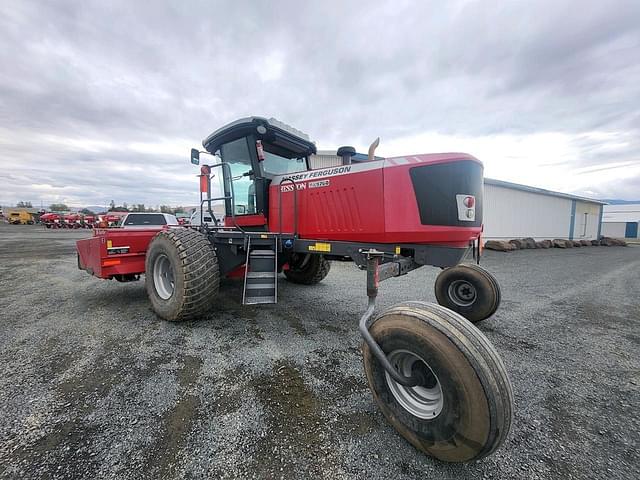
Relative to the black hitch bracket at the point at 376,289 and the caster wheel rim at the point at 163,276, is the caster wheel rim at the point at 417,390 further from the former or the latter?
the caster wheel rim at the point at 163,276

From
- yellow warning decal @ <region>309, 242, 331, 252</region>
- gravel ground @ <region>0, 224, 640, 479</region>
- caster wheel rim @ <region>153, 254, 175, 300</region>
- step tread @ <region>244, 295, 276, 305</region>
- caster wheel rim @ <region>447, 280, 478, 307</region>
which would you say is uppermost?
yellow warning decal @ <region>309, 242, 331, 252</region>

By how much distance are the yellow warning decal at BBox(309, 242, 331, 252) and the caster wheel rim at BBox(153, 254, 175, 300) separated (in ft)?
6.86

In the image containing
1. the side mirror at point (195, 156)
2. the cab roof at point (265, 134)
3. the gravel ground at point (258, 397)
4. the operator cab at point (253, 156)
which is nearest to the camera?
the gravel ground at point (258, 397)

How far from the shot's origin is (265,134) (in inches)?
157

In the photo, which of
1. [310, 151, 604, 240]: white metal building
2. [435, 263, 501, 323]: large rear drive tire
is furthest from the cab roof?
[310, 151, 604, 240]: white metal building

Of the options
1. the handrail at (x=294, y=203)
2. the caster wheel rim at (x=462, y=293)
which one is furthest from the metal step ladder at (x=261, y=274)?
the caster wheel rim at (x=462, y=293)

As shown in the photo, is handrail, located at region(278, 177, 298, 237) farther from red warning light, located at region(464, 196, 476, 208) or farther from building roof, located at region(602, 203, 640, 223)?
→ building roof, located at region(602, 203, 640, 223)

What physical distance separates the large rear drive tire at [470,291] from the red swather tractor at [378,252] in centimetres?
1

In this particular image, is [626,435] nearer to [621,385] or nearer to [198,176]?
[621,385]

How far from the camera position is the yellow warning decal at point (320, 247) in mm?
3480

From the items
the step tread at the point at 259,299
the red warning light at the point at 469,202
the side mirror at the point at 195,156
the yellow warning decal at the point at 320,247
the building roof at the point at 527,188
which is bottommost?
the step tread at the point at 259,299

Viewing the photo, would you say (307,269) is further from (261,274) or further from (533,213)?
(533,213)

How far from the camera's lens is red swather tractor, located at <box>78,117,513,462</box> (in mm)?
1551

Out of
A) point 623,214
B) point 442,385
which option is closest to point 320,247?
point 442,385
